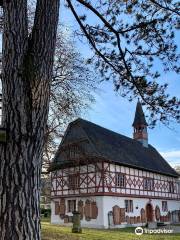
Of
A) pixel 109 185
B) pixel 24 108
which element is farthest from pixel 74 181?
pixel 24 108

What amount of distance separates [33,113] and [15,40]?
0.80 m

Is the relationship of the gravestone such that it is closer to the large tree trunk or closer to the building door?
the large tree trunk

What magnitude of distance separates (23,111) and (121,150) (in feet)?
83.0

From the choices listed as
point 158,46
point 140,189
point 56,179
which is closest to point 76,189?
point 56,179

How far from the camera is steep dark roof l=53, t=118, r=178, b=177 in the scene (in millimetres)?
25234

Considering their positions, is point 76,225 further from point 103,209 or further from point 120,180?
point 120,180

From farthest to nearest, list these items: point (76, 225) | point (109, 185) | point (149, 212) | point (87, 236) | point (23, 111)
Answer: point (149, 212) → point (109, 185) → point (76, 225) → point (87, 236) → point (23, 111)

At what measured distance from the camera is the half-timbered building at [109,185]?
23047mm

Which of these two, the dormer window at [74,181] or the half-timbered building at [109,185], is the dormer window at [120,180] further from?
the dormer window at [74,181]

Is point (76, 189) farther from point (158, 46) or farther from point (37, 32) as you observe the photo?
point (37, 32)

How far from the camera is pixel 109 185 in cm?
2359

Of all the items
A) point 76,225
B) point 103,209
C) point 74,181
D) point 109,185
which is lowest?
point 76,225

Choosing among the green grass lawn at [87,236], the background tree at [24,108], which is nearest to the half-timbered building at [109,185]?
the green grass lawn at [87,236]

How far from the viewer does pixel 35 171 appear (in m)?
3.01
